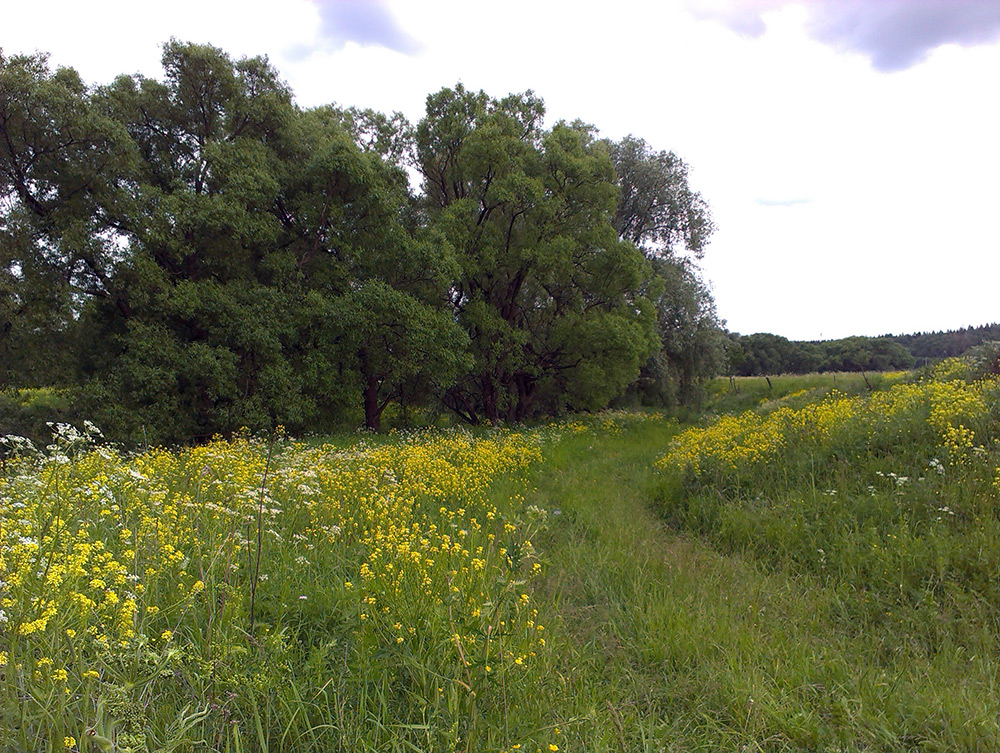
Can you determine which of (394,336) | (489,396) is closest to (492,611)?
(394,336)

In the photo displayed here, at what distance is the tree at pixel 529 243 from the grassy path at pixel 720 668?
38.3ft

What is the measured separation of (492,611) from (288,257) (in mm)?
12606

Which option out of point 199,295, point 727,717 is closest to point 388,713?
point 727,717

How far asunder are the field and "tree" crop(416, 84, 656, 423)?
1050cm

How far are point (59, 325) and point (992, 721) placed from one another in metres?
14.6

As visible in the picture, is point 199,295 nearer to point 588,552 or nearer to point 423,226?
point 423,226

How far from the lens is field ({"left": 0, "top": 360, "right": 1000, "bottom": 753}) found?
1878 mm

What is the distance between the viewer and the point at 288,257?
12.7 metres

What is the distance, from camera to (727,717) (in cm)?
257

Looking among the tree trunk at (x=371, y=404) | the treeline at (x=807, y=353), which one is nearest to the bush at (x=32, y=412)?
the tree trunk at (x=371, y=404)

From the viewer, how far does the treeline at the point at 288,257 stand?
1024cm

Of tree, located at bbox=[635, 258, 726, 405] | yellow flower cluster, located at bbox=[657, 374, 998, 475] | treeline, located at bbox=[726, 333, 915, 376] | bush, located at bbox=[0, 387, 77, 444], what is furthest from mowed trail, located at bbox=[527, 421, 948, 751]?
treeline, located at bbox=[726, 333, 915, 376]

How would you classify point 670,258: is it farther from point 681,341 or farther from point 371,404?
point 371,404

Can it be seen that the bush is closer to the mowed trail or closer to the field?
the field
